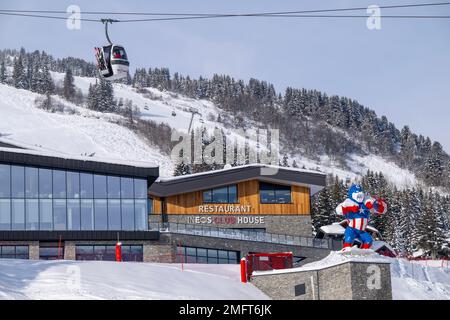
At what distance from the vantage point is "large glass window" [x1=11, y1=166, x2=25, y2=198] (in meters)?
44.5

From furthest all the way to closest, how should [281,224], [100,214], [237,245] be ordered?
[281,224], [237,245], [100,214]

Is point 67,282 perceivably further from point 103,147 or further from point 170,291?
point 103,147

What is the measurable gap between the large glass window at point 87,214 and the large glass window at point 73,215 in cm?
22

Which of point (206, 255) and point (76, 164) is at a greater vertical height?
point (76, 164)

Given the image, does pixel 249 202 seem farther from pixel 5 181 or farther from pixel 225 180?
pixel 5 181

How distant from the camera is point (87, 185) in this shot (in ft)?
150

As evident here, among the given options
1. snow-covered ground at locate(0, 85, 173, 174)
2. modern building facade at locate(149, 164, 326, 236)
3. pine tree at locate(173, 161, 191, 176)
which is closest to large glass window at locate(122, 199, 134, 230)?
modern building facade at locate(149, 164, 326, 236)

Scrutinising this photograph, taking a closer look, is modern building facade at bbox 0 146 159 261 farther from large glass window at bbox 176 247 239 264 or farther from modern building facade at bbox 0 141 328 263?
large glass window at bbox 176 247 239 264

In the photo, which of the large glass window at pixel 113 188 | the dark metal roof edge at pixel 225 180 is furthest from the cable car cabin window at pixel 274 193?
the large glass window at pixel 113 188

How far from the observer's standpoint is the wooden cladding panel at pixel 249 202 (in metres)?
52.5

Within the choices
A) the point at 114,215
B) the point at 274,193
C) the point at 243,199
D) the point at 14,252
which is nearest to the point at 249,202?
the point at 243,199

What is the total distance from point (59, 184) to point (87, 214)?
7.11ft

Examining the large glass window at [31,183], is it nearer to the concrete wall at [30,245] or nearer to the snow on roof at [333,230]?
the concrete wall at [30,245]
